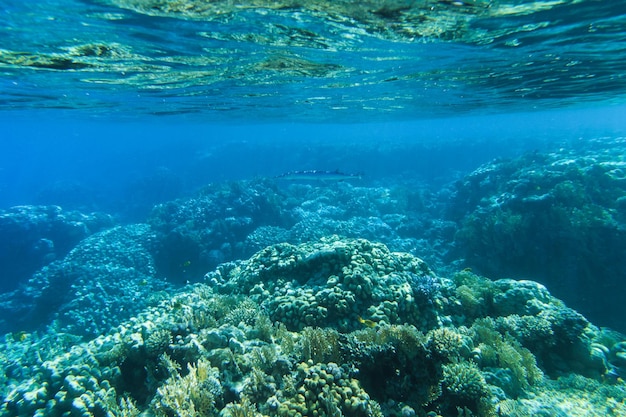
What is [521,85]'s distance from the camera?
18672 mm

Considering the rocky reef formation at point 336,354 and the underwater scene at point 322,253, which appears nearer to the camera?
the rocky reef formation at point 336,354

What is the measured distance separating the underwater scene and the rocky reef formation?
4 centimetres

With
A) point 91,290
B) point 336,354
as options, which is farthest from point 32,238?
point 336,354

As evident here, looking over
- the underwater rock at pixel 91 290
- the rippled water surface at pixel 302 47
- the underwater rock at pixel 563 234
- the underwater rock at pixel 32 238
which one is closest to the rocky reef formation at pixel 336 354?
the underwater rock at pixel 91 290

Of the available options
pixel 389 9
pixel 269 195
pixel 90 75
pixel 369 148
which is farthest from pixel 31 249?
pixel 369 148

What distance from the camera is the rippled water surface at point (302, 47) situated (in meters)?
7.98

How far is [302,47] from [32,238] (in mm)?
21168

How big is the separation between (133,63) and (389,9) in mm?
10193

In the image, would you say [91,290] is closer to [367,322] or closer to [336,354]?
[367,322]

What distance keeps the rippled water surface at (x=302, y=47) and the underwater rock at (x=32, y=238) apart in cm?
747

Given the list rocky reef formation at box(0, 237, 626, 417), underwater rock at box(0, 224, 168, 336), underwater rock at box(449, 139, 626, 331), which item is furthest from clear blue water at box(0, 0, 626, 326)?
underwater rock at box(0, 224, 168, 336)

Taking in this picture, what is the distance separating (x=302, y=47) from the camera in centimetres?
1123

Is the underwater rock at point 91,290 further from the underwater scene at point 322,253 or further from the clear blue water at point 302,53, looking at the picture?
the clear blue water at point 302,53

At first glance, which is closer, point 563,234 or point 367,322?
point 367,322
